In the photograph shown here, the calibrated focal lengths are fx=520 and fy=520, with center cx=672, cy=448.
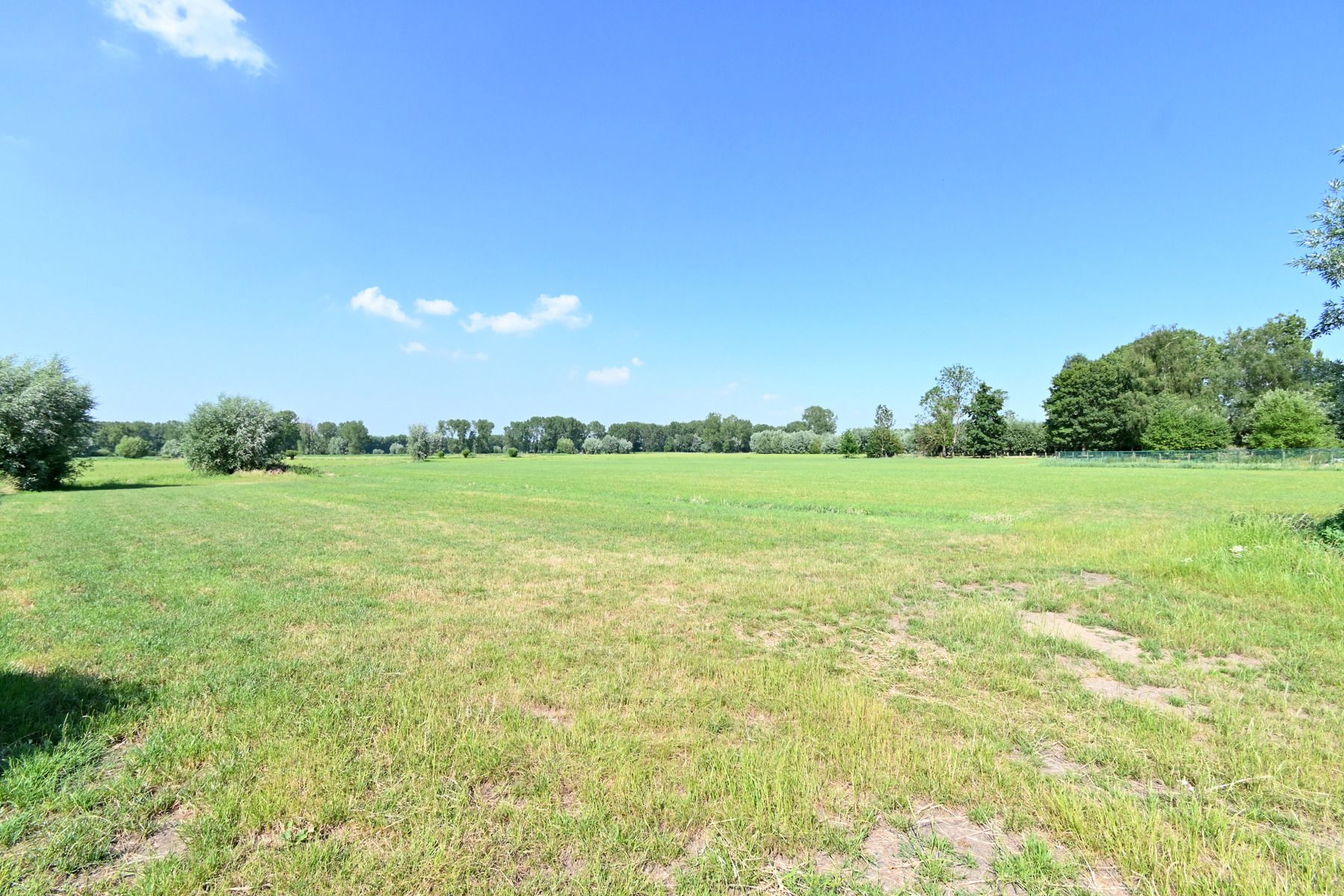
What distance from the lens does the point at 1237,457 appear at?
55.0 meters

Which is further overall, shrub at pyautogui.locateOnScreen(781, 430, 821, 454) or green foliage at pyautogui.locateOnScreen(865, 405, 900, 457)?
shrub at pyautogui.locateOnScreen(781, 430, 821, 454)

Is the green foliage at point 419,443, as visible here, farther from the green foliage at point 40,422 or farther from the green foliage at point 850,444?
the green foliage at point 850,444

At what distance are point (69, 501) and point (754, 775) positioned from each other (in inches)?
1316

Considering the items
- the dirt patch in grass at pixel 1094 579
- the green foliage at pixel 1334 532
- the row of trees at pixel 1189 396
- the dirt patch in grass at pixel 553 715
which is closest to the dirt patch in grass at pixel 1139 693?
the dirt patch in grass at pixel 1094 579

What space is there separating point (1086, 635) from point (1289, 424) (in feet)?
275

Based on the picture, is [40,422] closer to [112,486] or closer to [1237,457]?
[112,486]

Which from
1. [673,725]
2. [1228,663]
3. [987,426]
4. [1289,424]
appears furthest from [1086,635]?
[987,426]

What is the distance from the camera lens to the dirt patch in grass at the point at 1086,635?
19.6 ft

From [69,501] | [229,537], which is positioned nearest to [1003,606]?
[229,537]

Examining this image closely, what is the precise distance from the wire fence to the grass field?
65.4 m

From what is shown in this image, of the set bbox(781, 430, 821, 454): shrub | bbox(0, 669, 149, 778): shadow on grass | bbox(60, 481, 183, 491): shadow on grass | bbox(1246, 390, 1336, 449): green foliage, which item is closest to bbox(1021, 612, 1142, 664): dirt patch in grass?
bbox(0, 669, 149, 778): shadow on grass

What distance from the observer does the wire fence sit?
5094cm

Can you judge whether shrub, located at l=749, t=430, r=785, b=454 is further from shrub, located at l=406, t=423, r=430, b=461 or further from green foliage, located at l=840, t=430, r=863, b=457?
shrub, located at l=406, t=423, r=430, b=461

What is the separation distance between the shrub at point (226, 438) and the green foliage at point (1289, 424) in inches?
4206
